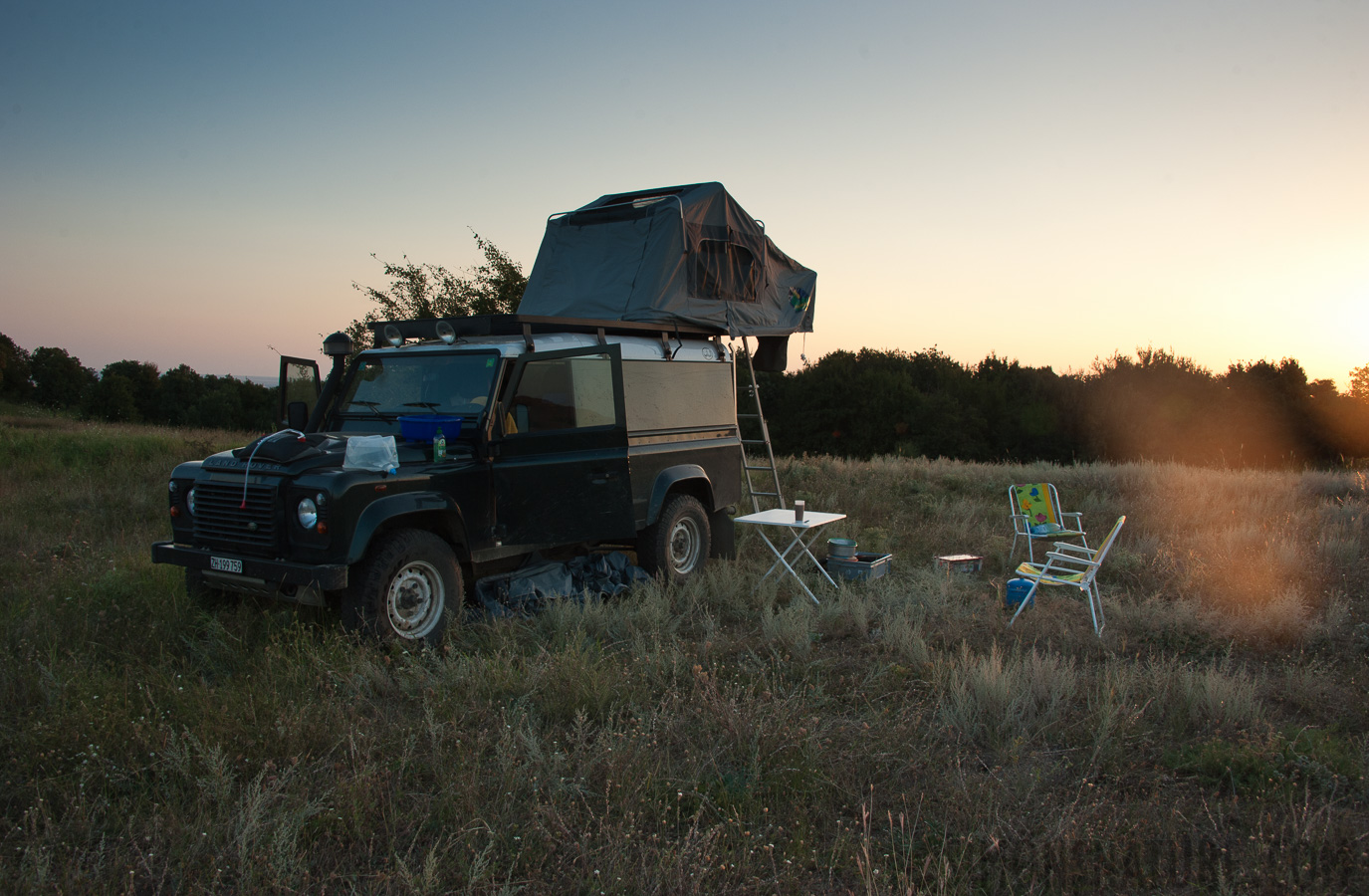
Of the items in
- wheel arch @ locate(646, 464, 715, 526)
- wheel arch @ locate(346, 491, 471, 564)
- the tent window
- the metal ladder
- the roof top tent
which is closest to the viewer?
wheel arch @ locate(346, 491, 471, 564)

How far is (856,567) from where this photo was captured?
7.50m

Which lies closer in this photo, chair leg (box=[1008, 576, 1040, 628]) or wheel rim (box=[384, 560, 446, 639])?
wheel rim (box=[384, 560, 446, 639])

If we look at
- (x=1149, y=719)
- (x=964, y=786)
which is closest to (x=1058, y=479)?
(x=1149, y=719)

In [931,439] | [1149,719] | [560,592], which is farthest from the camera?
[931,439]

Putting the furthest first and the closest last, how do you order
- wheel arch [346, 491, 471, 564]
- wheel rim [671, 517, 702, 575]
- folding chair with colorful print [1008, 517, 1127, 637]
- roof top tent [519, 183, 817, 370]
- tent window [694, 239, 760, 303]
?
tent window [694, 239, 760, 303], roof top tent [519, 183, 817, 370], wheel rim [671, 517, 702, 575], folding chair with colorful print [1008, 517, 1127, 637], wheel arch [346, 491, 471, 564]

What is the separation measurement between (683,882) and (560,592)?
3.63 m

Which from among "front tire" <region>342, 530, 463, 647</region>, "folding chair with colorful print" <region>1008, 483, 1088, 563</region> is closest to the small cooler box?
"folding chair with colorful print" <region>1008, 483, 1088, 563</region>

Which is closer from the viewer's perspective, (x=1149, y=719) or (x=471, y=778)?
(x=471, y=778)

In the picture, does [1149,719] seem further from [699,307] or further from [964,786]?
[699,307]

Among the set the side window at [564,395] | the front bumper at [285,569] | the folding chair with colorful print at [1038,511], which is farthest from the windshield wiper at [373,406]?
the folding chair with colorful print at [1038,511]

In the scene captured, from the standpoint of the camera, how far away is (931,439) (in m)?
47.5

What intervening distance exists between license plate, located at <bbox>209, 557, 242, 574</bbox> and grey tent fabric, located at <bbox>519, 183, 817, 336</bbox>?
400 centimetres

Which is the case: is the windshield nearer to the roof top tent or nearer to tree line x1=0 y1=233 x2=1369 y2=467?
the roof top tent

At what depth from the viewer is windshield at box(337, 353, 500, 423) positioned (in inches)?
231
